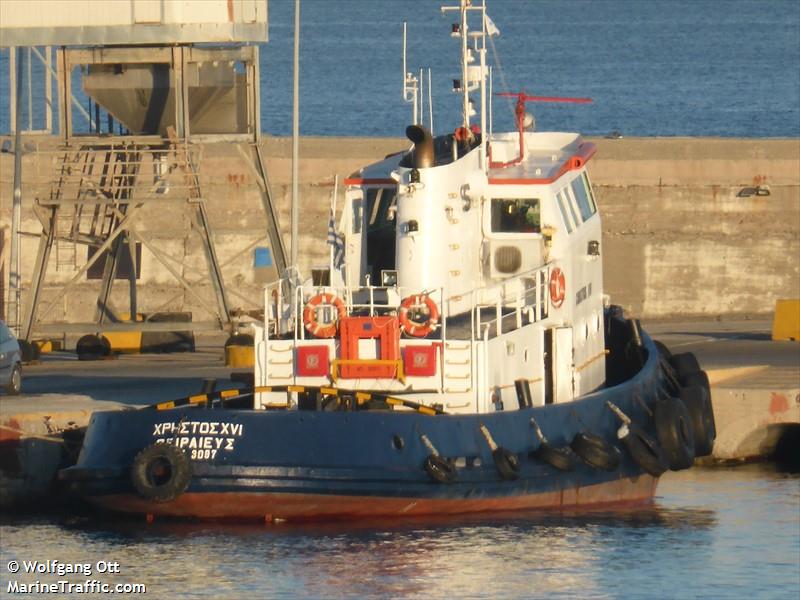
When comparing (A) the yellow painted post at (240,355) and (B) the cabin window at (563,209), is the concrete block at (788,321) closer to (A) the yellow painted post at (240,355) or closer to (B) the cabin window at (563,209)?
(A) the yellow painted post at (240,355)

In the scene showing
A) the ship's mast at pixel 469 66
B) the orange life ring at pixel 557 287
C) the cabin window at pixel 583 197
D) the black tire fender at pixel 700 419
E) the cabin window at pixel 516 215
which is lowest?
the black tire fender at pixel 700 419

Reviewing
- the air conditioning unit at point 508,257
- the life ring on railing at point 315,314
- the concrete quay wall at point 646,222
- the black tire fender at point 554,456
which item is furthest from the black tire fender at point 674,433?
the concrete quay wall at point 646,222

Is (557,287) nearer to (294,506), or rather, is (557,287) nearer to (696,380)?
(696,380)

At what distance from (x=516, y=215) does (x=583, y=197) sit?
6.40 ft

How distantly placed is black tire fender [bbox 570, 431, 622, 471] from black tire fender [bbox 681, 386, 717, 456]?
7.43 ft

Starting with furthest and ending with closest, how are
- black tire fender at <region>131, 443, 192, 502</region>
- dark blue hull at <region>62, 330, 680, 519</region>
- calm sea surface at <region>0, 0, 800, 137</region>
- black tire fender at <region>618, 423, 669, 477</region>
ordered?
calm sea surface at <region>0, 0, 800, 137</region> → black tire fender at <region>618, 423, 669, 477</region> → dark blue hull at <region>62, 330, 680, 519</region> → black tire fender at <region>131, 443, 192, 502</region>

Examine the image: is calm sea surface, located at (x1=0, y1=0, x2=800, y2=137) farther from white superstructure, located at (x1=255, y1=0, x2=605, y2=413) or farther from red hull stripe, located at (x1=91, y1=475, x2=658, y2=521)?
red hull stripe, located at (x1=91, y1=475, x2=658, y2=521)

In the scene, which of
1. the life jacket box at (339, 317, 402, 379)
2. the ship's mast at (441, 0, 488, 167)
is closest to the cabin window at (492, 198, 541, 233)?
the ship's mast at (441, 0, 488, 167)

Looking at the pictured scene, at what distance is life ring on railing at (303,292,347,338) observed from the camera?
2289 centimetres

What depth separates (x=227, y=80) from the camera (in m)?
32.1

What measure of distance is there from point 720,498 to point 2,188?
1654cm

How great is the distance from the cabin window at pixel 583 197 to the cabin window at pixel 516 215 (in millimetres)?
1306

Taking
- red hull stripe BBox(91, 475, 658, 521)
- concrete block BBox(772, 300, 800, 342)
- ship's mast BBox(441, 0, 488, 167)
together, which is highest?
ship's mast BBox(441, 0, 488, 167)

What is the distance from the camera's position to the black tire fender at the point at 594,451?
23.2m
